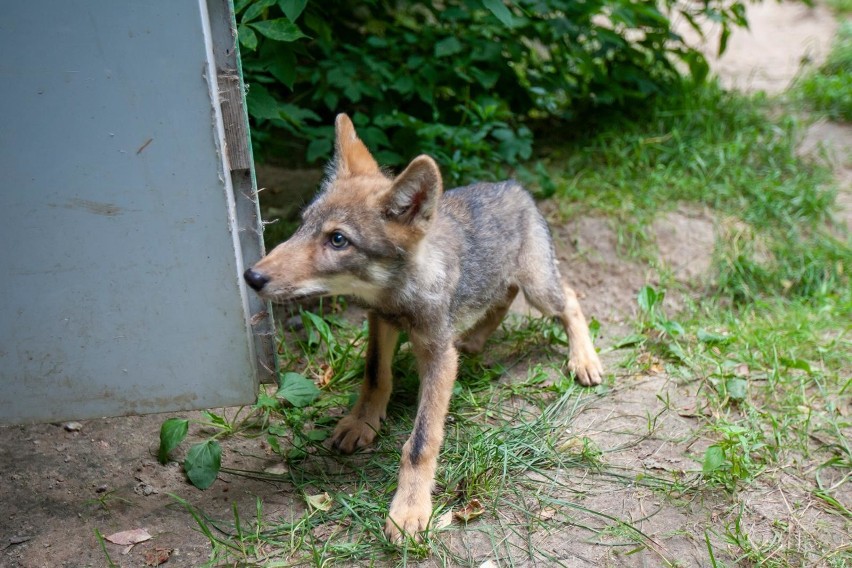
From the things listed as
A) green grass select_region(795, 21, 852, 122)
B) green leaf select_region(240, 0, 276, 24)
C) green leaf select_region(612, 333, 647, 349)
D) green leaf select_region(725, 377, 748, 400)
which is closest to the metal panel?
green leaf select_region(240, 0, 276, 24)

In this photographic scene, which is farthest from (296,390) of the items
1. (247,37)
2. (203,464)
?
(247,37)

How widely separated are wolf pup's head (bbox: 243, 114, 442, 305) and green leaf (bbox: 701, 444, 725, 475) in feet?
6.13

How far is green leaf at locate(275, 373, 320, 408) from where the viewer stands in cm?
428

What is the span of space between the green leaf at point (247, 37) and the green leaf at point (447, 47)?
1965 millimetres

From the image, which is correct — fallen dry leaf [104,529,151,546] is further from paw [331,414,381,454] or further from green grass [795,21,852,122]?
green grass [795,21,852,122]

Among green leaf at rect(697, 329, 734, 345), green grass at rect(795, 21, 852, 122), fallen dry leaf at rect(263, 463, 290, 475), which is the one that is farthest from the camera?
green grass at rect(795, 21, 852, 122)

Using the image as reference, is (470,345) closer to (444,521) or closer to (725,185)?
(444,521)

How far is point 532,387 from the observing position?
4949 mm

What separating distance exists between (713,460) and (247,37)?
3428 millimetres

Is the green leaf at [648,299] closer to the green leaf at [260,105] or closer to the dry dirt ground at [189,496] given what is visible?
the dry dirt ground at [189,496]

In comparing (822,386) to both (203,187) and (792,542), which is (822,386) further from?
(203,187)

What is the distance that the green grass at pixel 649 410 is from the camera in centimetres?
372

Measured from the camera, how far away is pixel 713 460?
3986 mm

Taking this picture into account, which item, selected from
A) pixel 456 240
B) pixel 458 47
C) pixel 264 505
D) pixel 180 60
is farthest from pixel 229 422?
pixel 458 47
